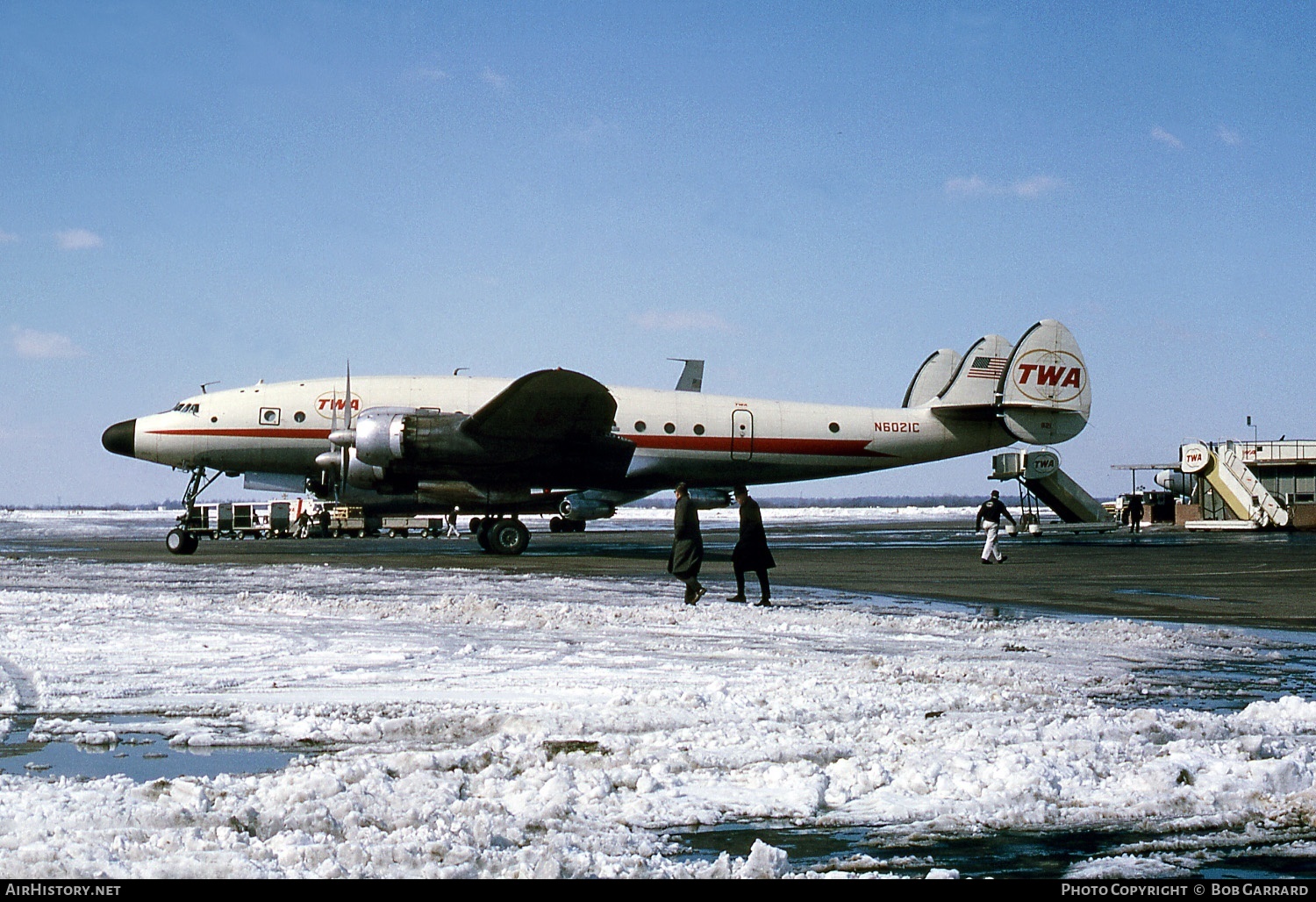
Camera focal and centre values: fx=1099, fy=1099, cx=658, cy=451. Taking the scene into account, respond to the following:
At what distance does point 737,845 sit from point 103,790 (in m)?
2.72

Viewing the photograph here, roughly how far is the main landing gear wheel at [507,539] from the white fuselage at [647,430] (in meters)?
2.43

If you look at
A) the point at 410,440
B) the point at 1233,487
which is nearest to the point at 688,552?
the point at 410,440

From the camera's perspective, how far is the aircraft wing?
22953 millimetres

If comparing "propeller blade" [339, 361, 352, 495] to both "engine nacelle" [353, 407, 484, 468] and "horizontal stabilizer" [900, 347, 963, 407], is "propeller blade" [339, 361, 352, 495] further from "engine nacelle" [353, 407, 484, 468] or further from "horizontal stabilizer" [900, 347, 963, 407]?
"horizontal stabilizer" [900, 347, 963, 407]

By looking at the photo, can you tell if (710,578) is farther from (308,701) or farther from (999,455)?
(999,455)

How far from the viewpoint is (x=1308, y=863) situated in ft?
13.0

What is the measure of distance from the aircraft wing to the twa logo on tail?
44.7ft

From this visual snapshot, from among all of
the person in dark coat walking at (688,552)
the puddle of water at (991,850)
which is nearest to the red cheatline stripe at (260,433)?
the person in dark coat walking at (688,552)

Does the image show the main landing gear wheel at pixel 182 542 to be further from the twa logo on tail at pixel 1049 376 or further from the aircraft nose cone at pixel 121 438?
the twa logo on tail at pixel 1049 376

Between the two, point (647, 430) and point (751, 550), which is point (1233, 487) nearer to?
point (647, 430)

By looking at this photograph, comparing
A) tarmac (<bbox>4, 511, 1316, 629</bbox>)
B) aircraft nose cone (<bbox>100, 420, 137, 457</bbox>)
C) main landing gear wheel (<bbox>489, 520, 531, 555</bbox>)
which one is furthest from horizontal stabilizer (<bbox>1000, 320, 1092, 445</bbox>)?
aircraft nose cone (<bbox>100, 420, 137, 457</bbox>)

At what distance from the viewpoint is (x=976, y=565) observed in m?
22.7

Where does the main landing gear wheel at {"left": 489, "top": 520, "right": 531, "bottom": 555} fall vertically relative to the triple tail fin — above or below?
below

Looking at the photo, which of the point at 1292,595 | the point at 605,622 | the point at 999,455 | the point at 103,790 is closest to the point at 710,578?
the point at 605,622
